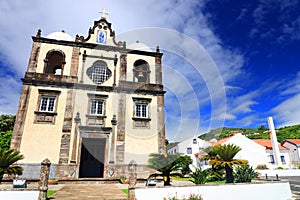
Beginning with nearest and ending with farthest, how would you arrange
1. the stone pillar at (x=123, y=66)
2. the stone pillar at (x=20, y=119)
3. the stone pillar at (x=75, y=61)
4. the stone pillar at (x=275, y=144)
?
the stone pillar at (x=20, y=119) < the stone pillar at (x=75, y=61) < the stone pillar at (x=123, y=66) < the stone pillar at (x=275, y=144)

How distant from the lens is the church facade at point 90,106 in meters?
15.2

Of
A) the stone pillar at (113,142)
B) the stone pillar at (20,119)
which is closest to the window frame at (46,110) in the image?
the stone pillar at (20,119)

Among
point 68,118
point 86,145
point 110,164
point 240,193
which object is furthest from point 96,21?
point 240,193

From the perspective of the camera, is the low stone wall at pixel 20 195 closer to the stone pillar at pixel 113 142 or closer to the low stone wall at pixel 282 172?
the stone pillar at pixel 113 142

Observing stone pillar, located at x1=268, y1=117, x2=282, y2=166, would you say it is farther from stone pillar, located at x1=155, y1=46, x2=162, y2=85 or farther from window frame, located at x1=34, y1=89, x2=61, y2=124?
window frame, located at x1=34, y1=89, x2=61, y2=124

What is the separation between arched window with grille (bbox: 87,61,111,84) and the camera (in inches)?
717

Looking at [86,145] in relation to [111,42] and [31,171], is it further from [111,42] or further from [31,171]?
[111,42]

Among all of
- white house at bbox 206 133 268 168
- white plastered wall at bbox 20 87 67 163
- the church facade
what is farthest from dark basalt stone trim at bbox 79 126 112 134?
white house at bbox 206 133 268 168

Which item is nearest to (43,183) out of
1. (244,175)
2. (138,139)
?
(138,139)

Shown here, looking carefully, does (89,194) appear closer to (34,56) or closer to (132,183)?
(132,183)

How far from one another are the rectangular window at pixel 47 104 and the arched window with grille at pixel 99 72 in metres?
3.91

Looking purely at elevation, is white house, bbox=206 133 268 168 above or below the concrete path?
above

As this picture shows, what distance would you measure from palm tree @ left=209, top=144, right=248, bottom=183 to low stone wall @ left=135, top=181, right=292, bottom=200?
1.48 metres

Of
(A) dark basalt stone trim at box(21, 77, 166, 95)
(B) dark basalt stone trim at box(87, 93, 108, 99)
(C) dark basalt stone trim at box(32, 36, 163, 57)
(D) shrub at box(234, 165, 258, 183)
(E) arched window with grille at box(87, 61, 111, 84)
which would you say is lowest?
(D) shrub at box(234, 165, 258, 183)
